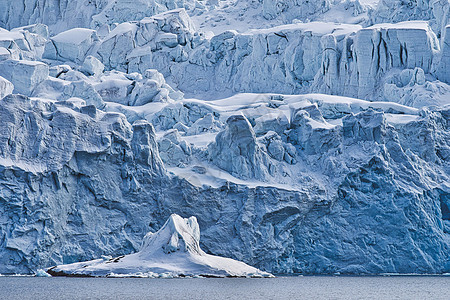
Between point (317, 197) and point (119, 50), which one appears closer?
point (317, 197)

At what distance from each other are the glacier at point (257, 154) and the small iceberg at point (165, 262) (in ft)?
10.3

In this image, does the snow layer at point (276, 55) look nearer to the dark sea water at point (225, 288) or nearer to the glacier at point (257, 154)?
the glacier at point (257, 154)

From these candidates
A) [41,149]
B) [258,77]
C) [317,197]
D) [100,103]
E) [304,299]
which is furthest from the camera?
[258,77]

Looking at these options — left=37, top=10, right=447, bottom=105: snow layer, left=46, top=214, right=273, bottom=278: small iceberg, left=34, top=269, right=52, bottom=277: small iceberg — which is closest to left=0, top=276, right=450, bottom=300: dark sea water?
left=34, top=269, right=52, bottom=277: small iceberg

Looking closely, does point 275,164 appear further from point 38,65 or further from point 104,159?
point 38,65

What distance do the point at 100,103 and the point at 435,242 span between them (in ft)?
70.3

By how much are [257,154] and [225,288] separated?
10.8m

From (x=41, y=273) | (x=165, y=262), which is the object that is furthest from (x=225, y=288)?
(x=41, y=273)

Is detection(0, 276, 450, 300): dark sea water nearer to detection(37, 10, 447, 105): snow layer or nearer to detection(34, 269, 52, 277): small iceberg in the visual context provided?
detection(34, 269, 52, 277): small iceberg

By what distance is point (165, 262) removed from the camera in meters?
36.2

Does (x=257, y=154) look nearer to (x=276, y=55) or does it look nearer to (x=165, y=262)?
(x=165, y=262)

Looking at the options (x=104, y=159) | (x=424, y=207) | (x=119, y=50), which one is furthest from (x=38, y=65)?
(x=424, y=207)

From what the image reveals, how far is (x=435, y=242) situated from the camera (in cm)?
4341

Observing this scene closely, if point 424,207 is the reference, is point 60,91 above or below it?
above
